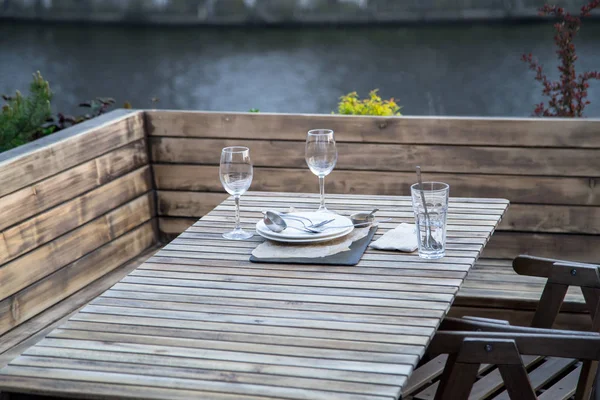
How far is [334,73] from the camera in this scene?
30.2ft

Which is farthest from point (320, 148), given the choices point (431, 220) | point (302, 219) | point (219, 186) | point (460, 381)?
point (219, 186)

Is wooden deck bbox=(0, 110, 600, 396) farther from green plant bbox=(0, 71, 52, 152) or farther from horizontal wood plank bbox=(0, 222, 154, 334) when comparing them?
green plant bbox=(0, 71, 52, 152)

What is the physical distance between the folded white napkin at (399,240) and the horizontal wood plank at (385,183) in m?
1.06

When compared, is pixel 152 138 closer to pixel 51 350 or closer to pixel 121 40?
pixel 51 350

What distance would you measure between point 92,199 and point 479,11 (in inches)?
285

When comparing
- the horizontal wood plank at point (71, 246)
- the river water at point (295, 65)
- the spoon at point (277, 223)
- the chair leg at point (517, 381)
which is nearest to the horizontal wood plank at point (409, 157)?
the horizontal wood plank at point (71, 246)

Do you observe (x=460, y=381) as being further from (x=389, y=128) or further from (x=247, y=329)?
(x=389, y=128)

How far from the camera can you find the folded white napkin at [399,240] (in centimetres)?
210

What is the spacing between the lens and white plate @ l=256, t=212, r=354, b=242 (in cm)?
214

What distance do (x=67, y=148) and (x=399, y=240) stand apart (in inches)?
57.4

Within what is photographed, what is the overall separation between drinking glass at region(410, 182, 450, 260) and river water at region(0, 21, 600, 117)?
5.94 m

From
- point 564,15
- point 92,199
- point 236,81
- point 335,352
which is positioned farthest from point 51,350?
point 236,81

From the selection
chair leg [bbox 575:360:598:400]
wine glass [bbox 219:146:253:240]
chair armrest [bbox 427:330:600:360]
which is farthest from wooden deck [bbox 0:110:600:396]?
chair armrest [bbox 427:330:600:360]

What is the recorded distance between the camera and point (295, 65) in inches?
379
